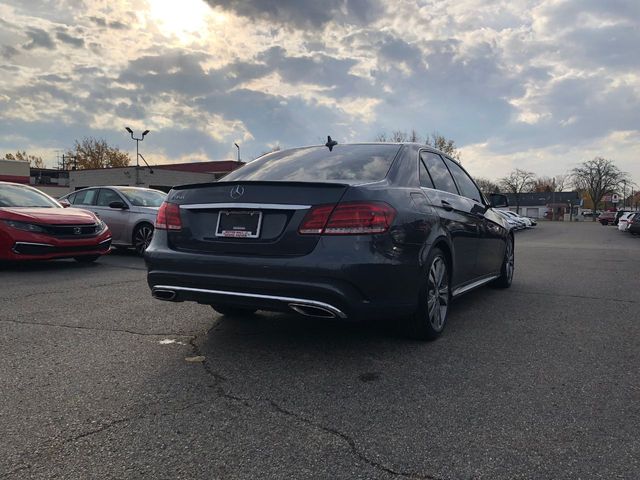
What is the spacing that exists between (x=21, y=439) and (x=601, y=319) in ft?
16.3

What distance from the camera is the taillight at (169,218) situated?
12.7 feet

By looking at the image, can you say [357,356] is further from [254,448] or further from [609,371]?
[609,371]

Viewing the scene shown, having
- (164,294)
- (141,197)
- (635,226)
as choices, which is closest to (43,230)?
(141,197)

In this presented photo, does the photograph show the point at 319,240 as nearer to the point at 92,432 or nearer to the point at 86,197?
the point at 92,432

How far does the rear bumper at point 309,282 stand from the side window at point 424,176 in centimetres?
90

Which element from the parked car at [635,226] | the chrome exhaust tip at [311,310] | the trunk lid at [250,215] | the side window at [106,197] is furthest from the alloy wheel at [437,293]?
the parked car at [635,226]

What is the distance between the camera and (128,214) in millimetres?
10852

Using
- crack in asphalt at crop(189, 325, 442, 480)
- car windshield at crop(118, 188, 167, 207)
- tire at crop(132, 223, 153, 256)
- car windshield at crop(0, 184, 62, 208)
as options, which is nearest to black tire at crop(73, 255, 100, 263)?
car windshield at crop(0, 184, 62, 208)

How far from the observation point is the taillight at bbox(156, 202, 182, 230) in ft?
12.7

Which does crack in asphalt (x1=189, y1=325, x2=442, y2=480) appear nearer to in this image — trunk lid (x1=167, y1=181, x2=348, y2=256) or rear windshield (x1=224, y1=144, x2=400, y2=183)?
trunk lid (x1=167, y1=181, x2=348, y2=256)

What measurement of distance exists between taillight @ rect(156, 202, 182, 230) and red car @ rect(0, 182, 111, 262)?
16.6 feet

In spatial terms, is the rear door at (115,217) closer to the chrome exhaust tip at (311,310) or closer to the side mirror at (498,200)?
the side mirror at (498,200)

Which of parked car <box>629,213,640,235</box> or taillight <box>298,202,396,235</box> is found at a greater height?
taillight <box>298,202,396,235</box>

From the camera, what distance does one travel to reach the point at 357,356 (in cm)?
374
